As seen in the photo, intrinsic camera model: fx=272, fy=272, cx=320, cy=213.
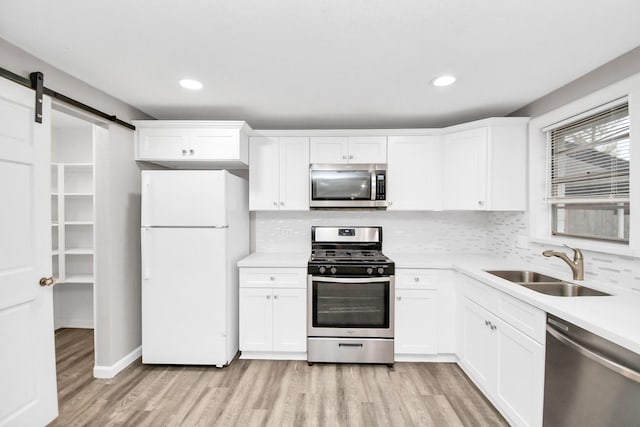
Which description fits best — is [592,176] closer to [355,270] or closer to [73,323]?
[355,270]

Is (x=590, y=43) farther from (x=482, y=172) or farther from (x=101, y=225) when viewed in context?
(x=101, y=225)

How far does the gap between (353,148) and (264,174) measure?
3.20 feet

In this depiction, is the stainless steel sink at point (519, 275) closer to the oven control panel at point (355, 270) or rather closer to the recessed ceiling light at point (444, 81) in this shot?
the oven control panel at point (355, 270)

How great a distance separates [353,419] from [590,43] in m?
2.72

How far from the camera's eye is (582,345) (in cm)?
128

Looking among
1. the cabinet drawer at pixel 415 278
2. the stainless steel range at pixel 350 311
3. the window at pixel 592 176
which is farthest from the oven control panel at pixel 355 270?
the window at pixel 592 176

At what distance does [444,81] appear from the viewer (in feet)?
6.48

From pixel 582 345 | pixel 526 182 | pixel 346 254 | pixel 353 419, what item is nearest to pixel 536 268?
pixel 526 182

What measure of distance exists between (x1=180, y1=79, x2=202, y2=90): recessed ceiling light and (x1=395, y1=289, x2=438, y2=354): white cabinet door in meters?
2.40

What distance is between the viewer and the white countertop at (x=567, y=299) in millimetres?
1184

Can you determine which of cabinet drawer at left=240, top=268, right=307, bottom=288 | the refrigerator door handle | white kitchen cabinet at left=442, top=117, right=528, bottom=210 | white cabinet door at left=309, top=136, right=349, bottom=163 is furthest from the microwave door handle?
the refrigerator door handle

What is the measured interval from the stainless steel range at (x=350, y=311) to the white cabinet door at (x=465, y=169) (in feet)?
3.18

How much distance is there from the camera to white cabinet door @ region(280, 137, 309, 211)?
2.86 m

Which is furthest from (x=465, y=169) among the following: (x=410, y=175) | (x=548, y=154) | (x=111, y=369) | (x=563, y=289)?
(x=111, y=369)
